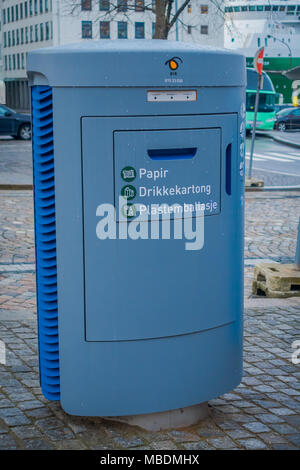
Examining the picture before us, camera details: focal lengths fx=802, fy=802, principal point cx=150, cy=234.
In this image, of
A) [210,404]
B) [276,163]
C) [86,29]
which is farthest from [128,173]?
[86,29]

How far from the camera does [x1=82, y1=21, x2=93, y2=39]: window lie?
240 ft

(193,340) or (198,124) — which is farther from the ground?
(198,124)

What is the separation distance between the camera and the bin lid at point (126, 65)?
3375 millimetres

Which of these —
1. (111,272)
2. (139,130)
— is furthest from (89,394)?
(139,130)

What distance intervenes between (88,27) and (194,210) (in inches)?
2863

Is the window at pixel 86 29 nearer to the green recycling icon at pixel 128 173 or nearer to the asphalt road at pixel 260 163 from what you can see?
the asphalt road at pixel 260 163

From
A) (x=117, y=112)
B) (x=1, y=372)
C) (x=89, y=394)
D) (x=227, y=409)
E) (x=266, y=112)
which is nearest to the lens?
Answer: (x=117, y=112)

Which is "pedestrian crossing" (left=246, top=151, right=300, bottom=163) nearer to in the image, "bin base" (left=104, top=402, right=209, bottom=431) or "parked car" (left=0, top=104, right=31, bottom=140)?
"parked car" (left=0, top=104, right=31, bottom=140)

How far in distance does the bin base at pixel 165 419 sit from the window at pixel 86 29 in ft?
236

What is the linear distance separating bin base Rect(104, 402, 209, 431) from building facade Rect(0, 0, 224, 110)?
60014 mm

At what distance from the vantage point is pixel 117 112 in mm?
3396

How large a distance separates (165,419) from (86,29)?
72371 millimetres

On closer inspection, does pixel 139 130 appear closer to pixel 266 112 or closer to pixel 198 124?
pixel 198 124

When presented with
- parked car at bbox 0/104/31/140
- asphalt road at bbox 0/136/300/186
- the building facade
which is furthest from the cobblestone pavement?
Answer: the building facade
